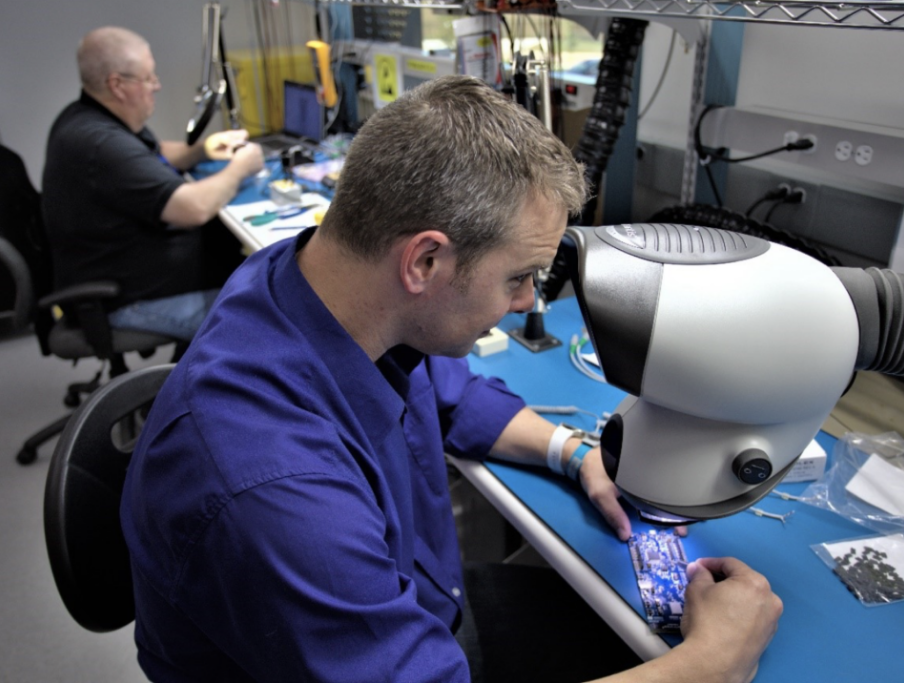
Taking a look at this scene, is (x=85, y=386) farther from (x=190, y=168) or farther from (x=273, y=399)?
(x=273, y=399)

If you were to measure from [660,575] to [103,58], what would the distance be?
2.17 m

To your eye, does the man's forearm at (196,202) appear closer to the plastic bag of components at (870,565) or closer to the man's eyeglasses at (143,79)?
the man's eyeglasses at (143,79)

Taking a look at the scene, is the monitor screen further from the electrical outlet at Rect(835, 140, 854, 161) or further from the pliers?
the electrical outlet at Rect(835, 140, 854, 161)

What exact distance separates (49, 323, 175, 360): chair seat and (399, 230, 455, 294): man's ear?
157 centimetres

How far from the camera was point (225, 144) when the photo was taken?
2.58 metres

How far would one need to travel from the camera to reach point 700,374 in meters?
0.61

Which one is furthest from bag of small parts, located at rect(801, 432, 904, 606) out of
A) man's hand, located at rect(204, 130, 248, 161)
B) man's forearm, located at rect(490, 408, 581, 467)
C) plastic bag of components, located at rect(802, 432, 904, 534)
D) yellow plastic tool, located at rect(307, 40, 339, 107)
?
man's hand, located at rect(204, 130, 248, 161)

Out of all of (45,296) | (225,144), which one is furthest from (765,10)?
(225,144)

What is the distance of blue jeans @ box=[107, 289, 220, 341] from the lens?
2.02 metres

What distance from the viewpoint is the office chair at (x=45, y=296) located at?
1.89 m

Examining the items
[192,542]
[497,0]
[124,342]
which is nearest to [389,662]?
[192,542]

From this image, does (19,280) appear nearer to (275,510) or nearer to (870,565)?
(275,510)

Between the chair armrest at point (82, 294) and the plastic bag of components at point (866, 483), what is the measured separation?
1.80 meters

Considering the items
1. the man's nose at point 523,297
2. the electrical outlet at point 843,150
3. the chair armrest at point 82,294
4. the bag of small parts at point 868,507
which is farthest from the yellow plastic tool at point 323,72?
the bag of small parts at point 868,507
